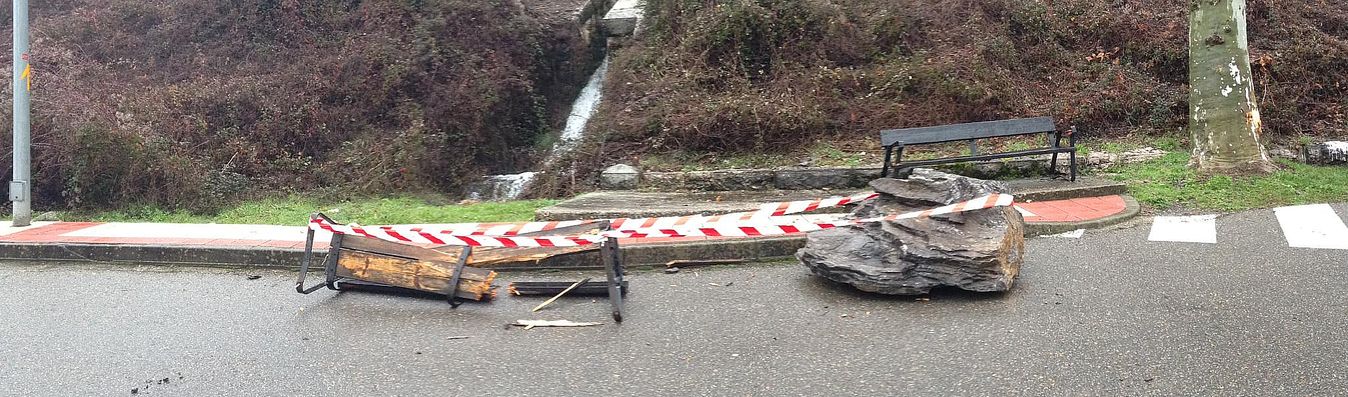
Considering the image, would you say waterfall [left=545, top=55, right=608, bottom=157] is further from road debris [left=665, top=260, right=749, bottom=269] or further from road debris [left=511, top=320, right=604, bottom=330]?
road debris [left=511, top=320, right=604, bottom=330]

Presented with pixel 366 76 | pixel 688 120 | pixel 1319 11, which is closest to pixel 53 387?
pixel 688 120

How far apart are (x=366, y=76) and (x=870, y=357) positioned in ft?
40.1

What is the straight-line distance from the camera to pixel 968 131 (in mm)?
9258

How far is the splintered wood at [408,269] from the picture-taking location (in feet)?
17.7

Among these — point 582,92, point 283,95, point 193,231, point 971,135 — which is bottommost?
point 193,231

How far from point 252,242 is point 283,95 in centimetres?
708

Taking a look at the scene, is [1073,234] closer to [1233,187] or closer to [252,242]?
[1233,187]

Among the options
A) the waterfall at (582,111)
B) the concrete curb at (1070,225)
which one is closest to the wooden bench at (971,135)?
the concrete curb at (1070,225)

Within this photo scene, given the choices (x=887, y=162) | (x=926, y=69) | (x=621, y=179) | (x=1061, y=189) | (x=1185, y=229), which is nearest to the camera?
(x=1185, y=229)

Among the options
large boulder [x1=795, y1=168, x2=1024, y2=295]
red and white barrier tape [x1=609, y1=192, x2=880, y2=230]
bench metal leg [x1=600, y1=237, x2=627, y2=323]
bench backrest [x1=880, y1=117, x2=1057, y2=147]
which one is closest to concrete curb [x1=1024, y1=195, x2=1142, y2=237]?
large boulder [x1=795, y1=168, x2=1024, y2=295]

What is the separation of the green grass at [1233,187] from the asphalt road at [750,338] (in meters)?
2.21

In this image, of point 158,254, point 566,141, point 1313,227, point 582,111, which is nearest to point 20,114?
point 158,254

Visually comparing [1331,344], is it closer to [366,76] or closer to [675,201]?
[675,201]

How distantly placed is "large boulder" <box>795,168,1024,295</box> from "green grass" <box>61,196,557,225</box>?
3.82m
